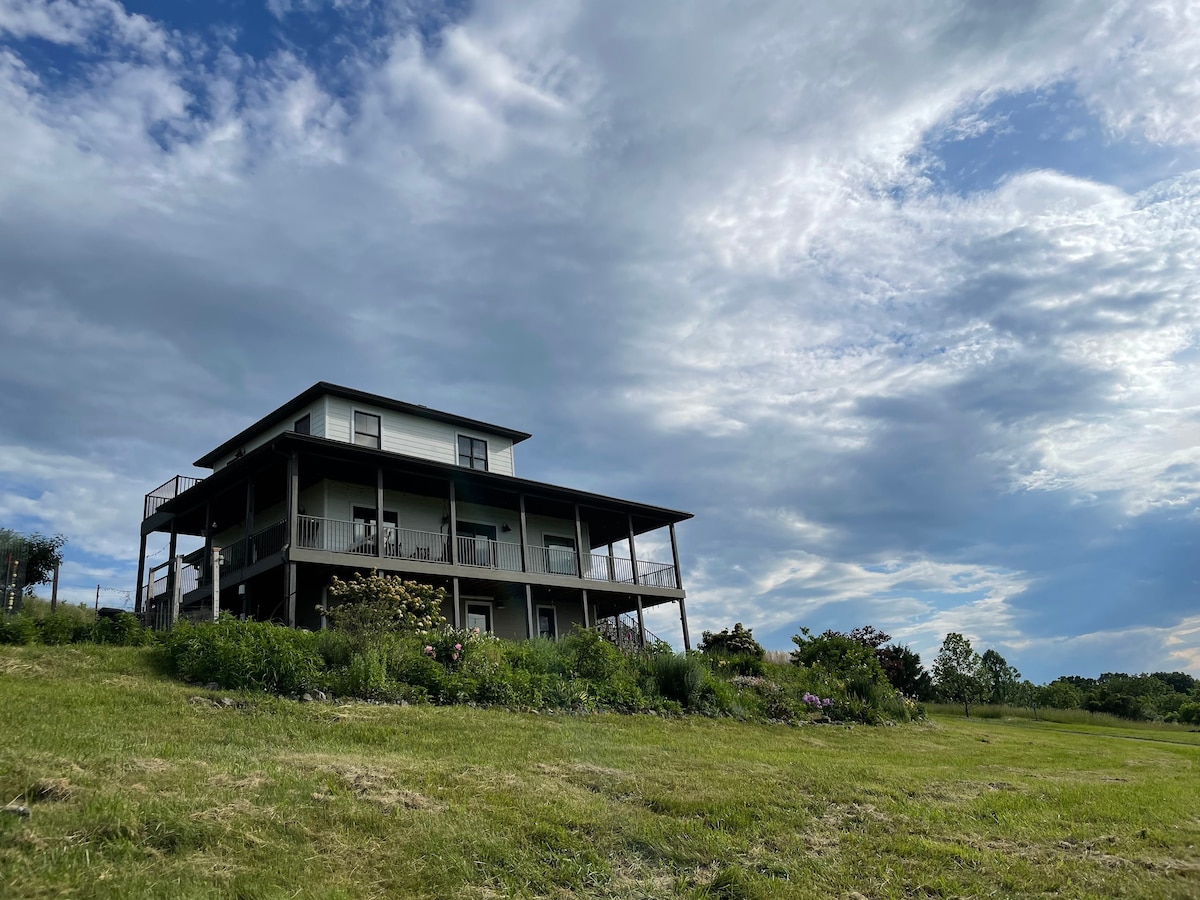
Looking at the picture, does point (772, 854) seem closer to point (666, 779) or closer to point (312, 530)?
point (666, 779)

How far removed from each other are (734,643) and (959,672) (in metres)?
9.68

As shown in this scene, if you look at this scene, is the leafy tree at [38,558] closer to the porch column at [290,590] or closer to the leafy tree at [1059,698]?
the porch column at [290,590]

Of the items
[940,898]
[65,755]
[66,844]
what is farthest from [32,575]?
[940,898]

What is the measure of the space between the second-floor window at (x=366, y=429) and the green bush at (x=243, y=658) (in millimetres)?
11859

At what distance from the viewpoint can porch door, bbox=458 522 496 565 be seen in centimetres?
2566

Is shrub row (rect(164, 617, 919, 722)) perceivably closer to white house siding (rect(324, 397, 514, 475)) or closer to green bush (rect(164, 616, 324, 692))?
green bush (rect(164, 616, 324, 692))

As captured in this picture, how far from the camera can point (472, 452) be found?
2886 centimetres

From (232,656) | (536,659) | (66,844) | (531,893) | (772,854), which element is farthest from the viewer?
(536,659)

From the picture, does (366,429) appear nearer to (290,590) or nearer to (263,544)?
(263,544)

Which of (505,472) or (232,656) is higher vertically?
(505,472)

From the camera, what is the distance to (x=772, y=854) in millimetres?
7418

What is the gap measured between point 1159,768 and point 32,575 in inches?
1223

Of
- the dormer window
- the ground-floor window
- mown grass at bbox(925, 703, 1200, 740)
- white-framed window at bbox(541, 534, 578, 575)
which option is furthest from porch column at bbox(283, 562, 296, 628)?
mown grass at bbox(925, 703, 1200, 740)

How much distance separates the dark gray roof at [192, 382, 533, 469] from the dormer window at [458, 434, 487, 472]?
0.45 metres
